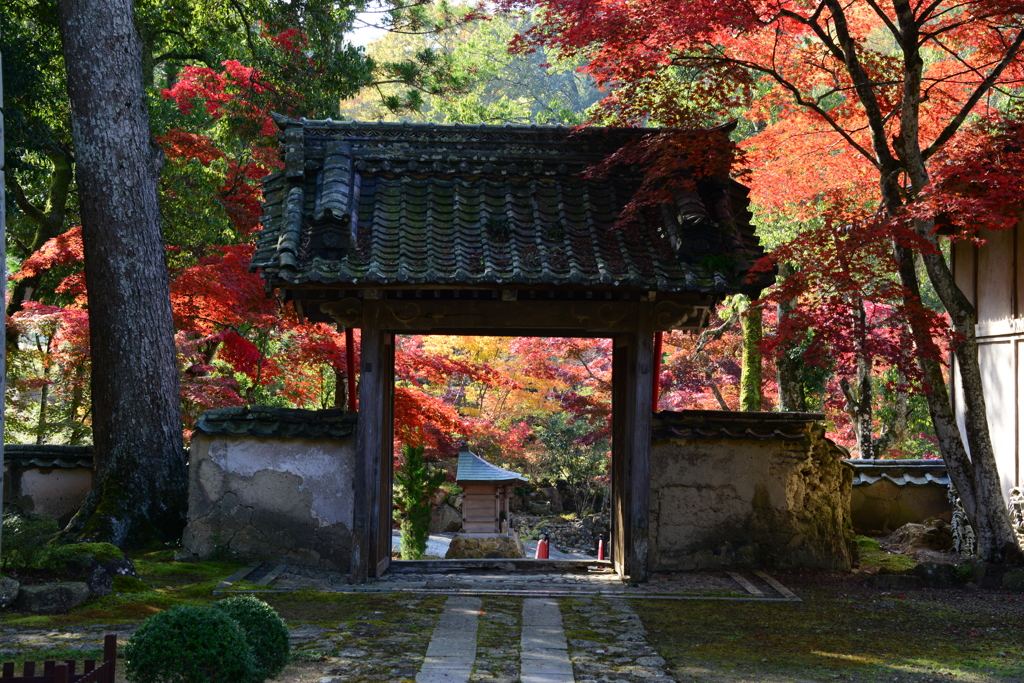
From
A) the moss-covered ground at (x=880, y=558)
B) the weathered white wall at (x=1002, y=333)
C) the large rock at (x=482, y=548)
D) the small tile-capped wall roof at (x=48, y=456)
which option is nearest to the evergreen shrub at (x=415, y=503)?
the large rock at (x=482, y=548)

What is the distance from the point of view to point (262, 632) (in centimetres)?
489

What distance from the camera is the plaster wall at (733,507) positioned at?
30.1ft

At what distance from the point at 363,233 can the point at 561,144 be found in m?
2.60

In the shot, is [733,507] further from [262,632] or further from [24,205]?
[24,205]

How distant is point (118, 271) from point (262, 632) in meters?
6.38

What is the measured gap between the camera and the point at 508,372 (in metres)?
20.1

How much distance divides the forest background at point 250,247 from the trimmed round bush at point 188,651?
5837 millimetres

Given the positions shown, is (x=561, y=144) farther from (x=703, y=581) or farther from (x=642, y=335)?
(x=703, y=581)

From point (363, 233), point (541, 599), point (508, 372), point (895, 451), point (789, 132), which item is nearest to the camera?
point (541, 599)

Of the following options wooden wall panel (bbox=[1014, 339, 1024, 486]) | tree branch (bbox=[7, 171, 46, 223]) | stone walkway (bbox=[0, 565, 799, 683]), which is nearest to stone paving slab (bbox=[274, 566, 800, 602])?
stone walkway (bbox=[0, 565, 799, 683])

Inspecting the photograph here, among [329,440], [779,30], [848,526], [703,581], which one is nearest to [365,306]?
[329,440]

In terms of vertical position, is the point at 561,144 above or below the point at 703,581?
above

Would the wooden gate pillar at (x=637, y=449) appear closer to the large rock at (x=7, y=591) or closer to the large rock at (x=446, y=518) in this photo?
the large rock at (x=7, y=591)

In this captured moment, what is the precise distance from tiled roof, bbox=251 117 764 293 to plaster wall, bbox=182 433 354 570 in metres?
2.07
